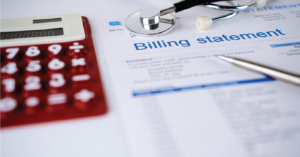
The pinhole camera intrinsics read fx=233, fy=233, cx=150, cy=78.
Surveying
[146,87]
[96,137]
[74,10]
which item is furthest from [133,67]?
[74,10]

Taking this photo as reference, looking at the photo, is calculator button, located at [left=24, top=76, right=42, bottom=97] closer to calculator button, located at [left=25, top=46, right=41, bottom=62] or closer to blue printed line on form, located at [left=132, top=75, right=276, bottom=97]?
calculator button, located at [left=25, top=46, right=41, bottom=62]

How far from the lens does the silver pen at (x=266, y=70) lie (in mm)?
489

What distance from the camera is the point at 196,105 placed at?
0.45m

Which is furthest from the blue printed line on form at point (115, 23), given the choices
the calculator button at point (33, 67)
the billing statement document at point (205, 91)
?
the calculator button at point (33, 67)

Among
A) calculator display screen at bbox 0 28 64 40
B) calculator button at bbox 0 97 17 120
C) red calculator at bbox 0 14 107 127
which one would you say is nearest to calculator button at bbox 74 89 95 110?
Answer: red calculator at bbox 0 14 107 127

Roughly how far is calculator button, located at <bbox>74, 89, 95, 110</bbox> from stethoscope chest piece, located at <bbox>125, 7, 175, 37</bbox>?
0.80ft

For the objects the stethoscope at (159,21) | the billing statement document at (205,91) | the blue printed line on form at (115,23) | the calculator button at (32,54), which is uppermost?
the stethoscope at (159,21)

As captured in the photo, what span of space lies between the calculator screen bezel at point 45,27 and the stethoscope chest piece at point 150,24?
0.13 meters

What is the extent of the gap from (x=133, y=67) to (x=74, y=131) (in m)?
0.19

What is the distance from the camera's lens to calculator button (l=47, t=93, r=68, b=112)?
418 millimetres

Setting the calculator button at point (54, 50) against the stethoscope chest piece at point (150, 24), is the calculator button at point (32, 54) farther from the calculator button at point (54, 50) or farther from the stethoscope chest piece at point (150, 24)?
the stethoscope chest piece at point (150, 24)

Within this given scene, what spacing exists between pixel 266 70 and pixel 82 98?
39 centimetres

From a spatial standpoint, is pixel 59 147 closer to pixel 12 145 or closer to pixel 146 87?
pixel 12 145

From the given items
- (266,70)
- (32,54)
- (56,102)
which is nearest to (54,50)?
(32,54)
